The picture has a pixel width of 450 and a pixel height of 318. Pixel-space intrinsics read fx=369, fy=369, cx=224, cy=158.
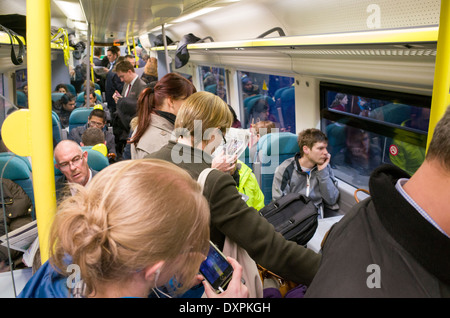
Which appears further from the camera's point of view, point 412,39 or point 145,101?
point 145,101

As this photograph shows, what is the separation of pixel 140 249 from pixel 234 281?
46cm

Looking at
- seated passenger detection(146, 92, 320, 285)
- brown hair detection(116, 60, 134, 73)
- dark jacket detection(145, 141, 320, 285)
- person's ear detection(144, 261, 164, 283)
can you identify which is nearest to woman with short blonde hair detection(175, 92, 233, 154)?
seated passenger detection(146, 92, 320, 285)

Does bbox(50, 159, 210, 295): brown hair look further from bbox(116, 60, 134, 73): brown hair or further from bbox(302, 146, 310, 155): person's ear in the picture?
bbox(116, 60, 134, 73): brown hair

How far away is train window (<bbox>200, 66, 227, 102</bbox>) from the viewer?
859 centimetres

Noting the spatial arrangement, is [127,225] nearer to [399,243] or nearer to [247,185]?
[399,243]

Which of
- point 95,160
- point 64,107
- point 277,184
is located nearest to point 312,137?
point 277,184

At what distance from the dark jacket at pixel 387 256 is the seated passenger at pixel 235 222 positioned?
1.66ft

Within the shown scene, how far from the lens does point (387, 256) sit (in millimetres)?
763

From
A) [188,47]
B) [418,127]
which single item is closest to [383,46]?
[418,127]

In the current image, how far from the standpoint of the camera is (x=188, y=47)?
21.5ft

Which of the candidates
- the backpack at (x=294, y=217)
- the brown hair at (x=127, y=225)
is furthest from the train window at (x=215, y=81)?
the brown hair at (x=127, y=225)

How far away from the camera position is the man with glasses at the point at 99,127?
194 inches
